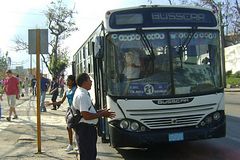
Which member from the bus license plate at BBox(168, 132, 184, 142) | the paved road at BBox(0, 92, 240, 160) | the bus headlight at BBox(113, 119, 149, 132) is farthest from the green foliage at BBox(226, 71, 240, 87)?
the bus headlight at BBox(113, 119, 149, 132)

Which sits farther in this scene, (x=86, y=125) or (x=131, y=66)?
(x=131, y=66)

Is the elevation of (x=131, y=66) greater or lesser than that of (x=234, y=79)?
lesser

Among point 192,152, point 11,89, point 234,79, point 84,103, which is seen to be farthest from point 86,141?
point 234,79

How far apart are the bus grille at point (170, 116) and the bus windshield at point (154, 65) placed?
0.31 metres

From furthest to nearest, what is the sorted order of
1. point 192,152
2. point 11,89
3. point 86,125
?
1. point 11,89
2. point 192,152
3. point 86,125

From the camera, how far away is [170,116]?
9.17 m

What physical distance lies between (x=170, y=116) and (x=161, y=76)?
0.79 meters

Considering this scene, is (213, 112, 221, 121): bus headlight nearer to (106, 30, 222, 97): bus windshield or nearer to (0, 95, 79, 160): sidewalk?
(106, 30, 222, 97): bus windshield

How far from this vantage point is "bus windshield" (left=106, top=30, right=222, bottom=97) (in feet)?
30.4

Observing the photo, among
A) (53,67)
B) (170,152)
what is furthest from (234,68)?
(170,152)

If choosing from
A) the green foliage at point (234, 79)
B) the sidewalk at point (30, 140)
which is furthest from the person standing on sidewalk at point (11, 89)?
the green foliage at point (234, 79)

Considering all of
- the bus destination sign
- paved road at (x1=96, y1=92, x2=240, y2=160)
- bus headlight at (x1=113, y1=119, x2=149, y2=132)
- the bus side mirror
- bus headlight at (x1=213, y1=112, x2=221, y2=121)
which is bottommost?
paved road at (x1=96, y1=92, x2=240, y2=160)

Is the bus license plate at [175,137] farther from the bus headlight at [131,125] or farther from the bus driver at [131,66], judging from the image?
the bus driver at [131,66]

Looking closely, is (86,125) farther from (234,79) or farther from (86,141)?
(234,79)
